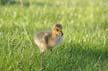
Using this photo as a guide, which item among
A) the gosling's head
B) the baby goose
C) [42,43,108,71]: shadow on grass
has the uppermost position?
the gosling's head

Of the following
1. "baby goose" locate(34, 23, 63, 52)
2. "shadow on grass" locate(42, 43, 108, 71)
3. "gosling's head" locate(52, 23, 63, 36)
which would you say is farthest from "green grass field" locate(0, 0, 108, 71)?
"gosling's head" locate(52, 23, 63, 36)

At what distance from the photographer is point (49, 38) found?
7.05 metres

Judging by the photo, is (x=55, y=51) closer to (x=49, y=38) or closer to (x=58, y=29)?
(x=49, y=38)

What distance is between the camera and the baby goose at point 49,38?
6910 millimetres

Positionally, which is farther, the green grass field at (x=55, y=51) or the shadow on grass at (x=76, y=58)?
the shadow on grass at (x=76, y=58)

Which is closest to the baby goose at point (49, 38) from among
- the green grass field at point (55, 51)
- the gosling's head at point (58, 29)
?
the gosling's head at point (58, 29)

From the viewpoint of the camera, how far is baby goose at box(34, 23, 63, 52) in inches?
272

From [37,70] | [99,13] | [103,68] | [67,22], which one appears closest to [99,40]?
[103,68]

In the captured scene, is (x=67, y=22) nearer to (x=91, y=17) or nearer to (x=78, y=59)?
(x=91, y=17)

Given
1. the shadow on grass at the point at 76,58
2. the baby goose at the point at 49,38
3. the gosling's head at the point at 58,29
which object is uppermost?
the gosling's head at the point at 58,29

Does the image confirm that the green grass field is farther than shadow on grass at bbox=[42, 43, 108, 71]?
No

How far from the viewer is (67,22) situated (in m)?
11.4

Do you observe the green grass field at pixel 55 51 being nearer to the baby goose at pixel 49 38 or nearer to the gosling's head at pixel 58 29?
the baby goose at pixel 49 38

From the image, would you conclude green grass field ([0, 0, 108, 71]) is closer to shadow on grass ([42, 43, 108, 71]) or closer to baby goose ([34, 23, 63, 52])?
shadow on grass ([42, 43, 108, 71])
